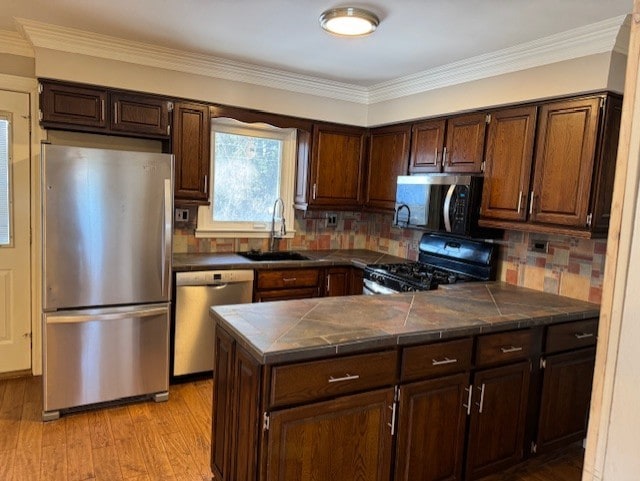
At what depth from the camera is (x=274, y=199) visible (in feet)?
13.8

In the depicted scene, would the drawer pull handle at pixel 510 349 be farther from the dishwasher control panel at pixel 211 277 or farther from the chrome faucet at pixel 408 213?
the dishwasher control panel at pixel 211 277

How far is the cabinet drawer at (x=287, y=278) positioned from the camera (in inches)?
141

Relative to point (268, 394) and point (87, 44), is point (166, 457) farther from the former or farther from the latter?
point (87, 44)

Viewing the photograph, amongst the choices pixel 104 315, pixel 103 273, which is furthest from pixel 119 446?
pixel 103 273

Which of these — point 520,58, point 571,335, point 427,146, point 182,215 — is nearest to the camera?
point 571,335

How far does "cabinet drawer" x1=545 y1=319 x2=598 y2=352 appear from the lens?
2.43 m

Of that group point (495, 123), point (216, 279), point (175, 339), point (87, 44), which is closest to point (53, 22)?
point (87, 44)

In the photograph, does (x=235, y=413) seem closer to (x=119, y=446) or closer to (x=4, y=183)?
(x=119, y=446)

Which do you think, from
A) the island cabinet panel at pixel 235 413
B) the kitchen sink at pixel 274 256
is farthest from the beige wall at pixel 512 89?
the island cabinet panel at pixel 235 413

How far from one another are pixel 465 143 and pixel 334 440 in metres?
2.31

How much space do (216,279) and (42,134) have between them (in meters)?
1.65

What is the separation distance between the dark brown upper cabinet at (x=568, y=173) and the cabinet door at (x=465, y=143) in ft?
Answer: 0.81

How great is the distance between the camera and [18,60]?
126 inches

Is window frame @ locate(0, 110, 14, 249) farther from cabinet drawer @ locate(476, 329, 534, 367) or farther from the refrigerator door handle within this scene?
cabinet drawer @ locate(476, 329, 534, 367)
